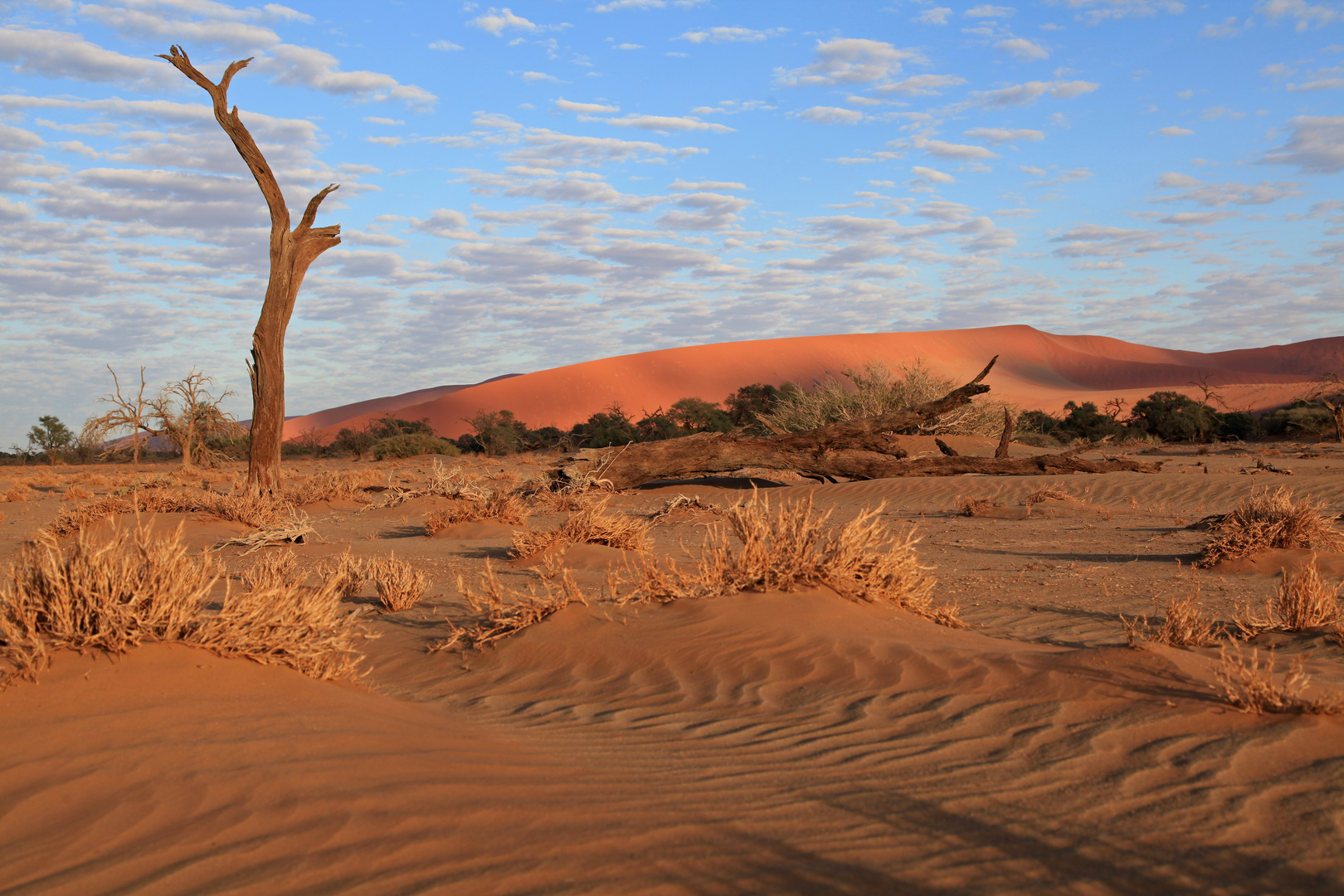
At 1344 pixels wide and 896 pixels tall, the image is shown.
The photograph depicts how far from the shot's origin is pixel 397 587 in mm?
7062

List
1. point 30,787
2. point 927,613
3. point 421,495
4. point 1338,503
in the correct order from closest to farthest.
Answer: point 30,787 < point 927,613 < point 1338,503 < point 421,495

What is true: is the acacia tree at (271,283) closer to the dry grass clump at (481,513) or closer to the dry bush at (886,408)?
the dry grass clump at (481,513)

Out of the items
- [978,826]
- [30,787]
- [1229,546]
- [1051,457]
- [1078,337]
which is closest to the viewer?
[978,826]

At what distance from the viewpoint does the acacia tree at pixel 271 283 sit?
1291 centimetres

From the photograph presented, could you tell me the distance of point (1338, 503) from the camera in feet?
39.3

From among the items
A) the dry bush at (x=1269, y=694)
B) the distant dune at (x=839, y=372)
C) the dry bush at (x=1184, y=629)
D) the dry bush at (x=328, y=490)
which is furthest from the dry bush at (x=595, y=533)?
the distant dune at (x=839, y=372)

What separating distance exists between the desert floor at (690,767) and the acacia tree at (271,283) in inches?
350

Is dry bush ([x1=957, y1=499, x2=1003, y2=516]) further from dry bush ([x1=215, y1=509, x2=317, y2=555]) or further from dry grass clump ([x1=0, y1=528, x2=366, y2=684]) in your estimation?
dry grass clump ([x1=0, y1=528, x2=366, y2=684])

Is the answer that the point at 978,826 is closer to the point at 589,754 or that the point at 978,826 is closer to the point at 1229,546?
the point at 589,754

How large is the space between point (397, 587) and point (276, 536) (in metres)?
3.73

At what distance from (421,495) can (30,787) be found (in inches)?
481

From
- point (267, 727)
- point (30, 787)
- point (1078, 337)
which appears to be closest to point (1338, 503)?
point (267, 727)

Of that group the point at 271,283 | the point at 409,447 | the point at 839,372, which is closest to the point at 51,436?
the point at 409,447

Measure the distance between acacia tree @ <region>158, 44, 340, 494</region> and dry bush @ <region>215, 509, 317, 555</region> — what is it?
293 cm
